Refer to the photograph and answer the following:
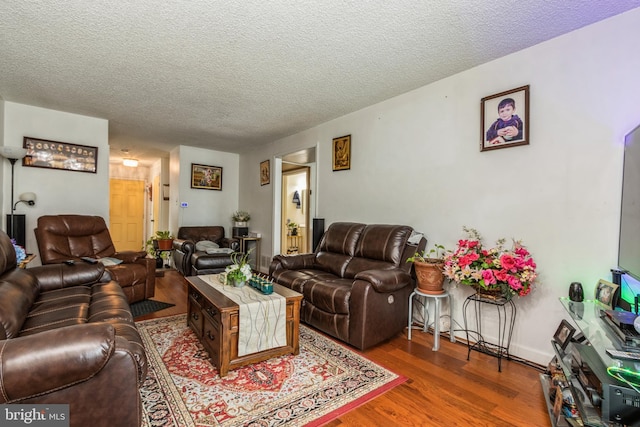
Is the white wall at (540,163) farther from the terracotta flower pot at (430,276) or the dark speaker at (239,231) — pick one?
the dark speaker at (239,231)

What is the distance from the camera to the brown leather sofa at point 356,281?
244 cm

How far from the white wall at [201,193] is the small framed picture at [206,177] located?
0.07 m

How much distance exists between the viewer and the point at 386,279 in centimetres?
250

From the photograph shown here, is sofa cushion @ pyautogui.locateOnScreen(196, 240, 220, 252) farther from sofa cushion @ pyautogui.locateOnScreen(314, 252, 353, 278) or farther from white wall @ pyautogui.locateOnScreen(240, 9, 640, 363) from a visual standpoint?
white wall @ pyautogui.locateOnScreen(240, 9, 640, 363)

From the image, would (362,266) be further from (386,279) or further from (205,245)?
(205,245)

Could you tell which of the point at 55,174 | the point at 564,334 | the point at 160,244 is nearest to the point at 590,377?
the point at 564,334

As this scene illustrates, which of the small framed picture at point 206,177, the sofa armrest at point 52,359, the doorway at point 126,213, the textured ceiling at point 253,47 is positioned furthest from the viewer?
the doorway at point 126,213

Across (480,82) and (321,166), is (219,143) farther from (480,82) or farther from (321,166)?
(480,82)

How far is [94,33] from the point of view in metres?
2.19

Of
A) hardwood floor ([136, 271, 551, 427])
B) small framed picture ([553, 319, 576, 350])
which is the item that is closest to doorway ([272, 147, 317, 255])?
hardwood floor ([136, 271, 551, 427])

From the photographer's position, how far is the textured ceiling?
191 cm

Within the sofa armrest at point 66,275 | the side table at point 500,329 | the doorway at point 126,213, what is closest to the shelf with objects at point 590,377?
the side table at point 500,329

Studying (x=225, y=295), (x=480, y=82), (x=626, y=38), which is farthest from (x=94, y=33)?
(x=626, y=38)

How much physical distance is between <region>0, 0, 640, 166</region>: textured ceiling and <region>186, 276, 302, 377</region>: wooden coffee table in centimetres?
197
